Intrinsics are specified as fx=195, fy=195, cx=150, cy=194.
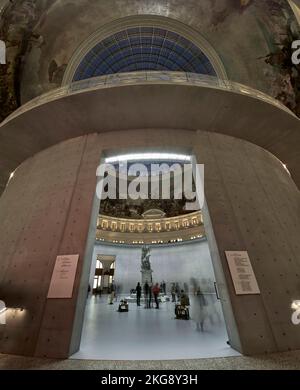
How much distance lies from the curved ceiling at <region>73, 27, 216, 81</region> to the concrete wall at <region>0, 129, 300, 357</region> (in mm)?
11374

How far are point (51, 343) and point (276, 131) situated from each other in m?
11.7

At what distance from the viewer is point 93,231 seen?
22.5ft

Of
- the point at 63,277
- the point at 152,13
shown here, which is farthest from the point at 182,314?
the point at 152,13

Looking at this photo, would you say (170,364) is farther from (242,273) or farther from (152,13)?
(152,13)

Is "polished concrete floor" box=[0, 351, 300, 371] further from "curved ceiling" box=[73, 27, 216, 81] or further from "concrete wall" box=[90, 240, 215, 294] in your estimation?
"concrete wall" box=[90, 240, 215, 294]

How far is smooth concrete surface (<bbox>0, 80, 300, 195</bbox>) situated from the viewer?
25.3 feet

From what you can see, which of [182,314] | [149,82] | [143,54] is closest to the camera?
[149,82]

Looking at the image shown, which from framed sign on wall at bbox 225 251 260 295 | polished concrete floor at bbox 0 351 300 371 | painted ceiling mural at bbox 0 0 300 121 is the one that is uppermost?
painted ceiling mural at bbox 0 0 300 121

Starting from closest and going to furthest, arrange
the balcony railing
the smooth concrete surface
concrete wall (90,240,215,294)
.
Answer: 1. the balcony railing
2. the smooth concrete surface
3. concrete wall (90,240,215,294)

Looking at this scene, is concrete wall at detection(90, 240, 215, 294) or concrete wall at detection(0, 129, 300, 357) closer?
concrete wall at detection(0, 129, 300, 357)

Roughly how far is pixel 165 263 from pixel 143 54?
24.6 metres

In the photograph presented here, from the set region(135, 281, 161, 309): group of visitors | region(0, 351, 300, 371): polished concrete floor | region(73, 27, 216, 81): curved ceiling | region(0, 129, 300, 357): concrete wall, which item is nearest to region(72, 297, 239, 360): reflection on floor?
region(0, 351, 300, 371): polished concrete floor
